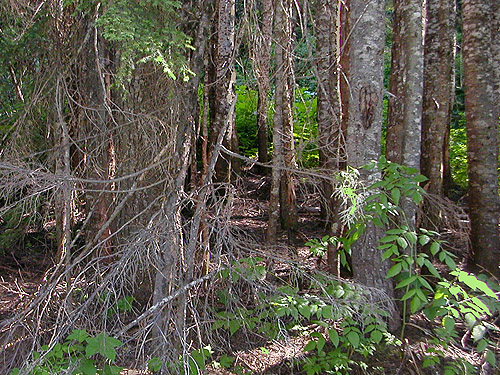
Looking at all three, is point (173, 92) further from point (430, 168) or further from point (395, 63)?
point (430, 168)

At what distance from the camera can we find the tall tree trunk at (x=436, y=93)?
20.4ft

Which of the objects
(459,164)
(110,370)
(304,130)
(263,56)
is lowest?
(110,370)

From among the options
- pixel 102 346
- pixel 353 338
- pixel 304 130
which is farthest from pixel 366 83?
pixel 304 130

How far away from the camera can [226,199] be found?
366cm

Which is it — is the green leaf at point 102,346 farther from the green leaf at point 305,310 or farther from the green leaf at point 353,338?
the green leaf at point 353,338

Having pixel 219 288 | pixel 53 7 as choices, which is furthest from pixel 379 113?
pixel 53 7

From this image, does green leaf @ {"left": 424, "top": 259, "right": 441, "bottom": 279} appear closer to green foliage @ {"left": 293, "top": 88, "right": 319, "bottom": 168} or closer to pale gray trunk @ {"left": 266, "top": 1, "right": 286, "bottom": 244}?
green foliage @ {"left": 293, "top": 88, "right": 319, "bottom": 168}

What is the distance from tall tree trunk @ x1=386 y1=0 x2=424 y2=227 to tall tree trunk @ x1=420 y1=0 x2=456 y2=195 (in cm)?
156

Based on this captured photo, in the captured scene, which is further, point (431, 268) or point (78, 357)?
point (431, 268)

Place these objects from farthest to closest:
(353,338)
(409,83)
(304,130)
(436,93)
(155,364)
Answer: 1. (304,130)
2. (436,93)
3. (409,83)
4. (353,338)
5. (155,364)

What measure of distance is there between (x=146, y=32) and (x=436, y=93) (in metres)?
4.60

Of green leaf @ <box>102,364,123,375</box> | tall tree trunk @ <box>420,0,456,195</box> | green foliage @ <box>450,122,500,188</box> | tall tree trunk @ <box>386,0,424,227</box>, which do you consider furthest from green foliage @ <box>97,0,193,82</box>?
green foliage @ <box>450,122,500,188</box>

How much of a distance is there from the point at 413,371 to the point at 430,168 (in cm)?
307

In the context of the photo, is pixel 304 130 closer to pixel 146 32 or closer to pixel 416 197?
pixel 416 197
